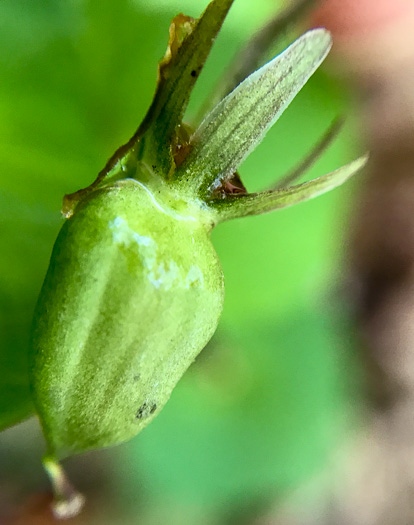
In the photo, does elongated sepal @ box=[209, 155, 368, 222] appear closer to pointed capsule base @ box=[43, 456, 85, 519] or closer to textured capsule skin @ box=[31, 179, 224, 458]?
textured capsule skin @ box=[31, 179, 224, 458]

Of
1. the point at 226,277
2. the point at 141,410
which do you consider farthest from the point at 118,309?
the point at 226,277

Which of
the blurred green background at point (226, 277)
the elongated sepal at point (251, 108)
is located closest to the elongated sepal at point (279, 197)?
the elongated sepal at point (251, 108)

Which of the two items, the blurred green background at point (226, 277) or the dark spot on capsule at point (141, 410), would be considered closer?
the dark spot on capsule at point (141, 410)

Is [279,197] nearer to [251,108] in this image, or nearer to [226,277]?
[251,108]

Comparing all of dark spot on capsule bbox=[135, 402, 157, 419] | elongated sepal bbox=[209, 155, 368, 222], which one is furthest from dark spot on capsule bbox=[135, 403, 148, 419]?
elongated sepal bbox=[209, 155, 368, 222]

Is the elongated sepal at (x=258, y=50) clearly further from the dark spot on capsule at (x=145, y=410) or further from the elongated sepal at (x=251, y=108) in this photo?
the dark spot on capsule at (x=145, y=410)

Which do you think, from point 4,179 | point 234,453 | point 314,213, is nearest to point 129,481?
point 234,453
